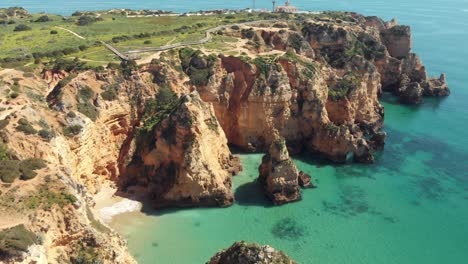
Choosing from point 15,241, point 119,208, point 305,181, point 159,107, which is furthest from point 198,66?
point 15,241

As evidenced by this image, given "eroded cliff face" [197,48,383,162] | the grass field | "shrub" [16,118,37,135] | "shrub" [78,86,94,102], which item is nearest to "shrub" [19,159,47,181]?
"shrub" [16,118,37,135]

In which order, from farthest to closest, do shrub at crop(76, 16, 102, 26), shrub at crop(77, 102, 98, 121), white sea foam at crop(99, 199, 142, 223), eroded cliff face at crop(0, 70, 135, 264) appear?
1. shrub at crop(76, 16, 102, 26)
2. shrub at crop(77, 102, 98, 121)
3. white sea foam at crop(99, 199, 142, 223)
4. eroded cliff face at crop(0, 70, 135, 264)

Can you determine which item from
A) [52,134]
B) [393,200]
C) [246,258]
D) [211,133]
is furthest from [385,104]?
[246,258]

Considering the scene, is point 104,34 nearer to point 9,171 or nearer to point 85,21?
point 85,21

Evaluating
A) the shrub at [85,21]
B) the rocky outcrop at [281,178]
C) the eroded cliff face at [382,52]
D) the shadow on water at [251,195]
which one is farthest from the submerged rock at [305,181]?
the shrub at [85,21]

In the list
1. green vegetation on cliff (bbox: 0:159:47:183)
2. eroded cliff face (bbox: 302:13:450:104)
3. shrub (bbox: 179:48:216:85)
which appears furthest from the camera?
eroded cliff face (bbox: 302:13:450:104)

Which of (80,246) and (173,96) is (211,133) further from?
(80,246)

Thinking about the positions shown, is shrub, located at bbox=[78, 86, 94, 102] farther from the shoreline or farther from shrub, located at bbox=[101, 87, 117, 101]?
the shoreline
